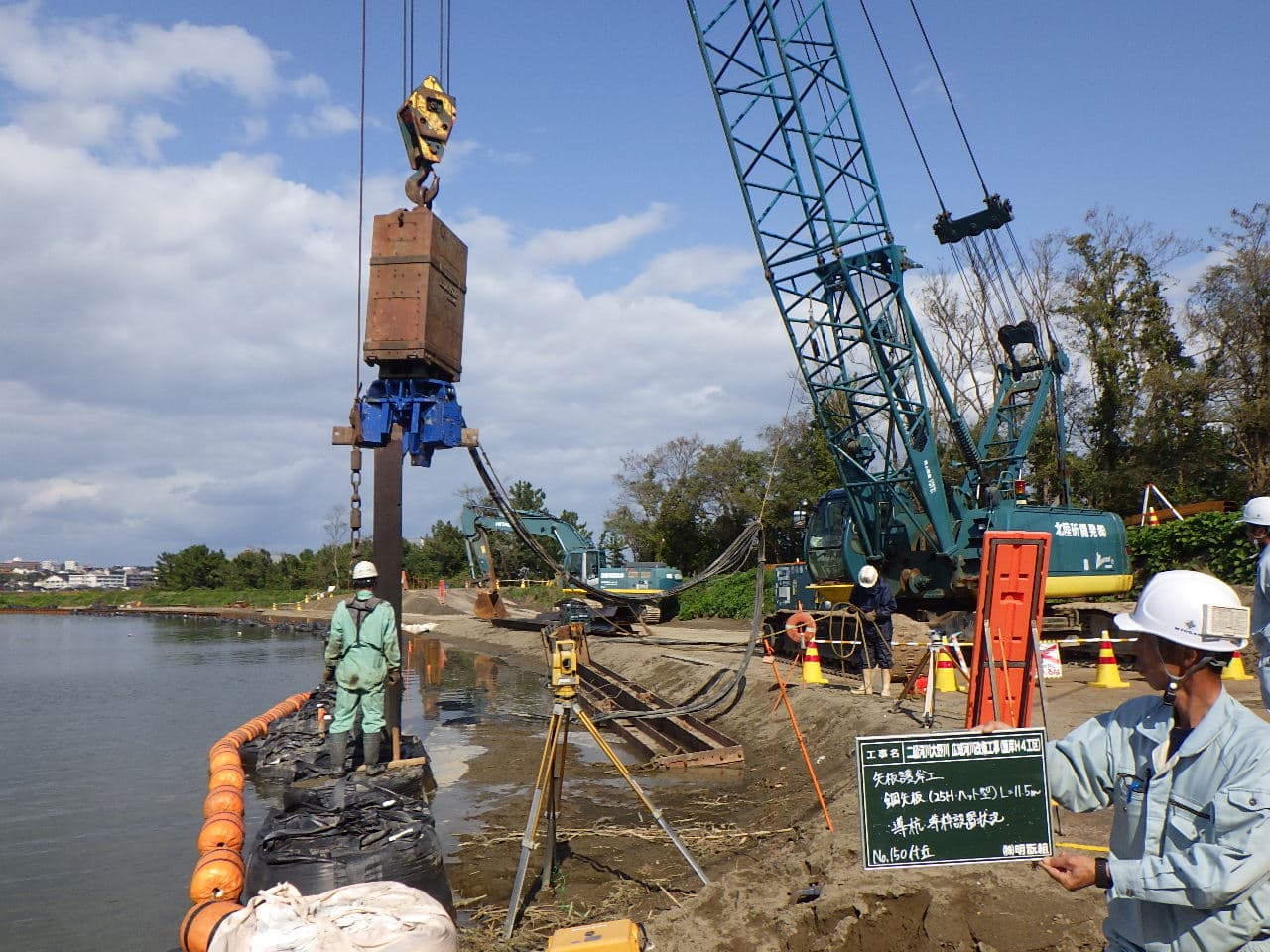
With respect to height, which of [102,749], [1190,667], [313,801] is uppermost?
[1190,667]

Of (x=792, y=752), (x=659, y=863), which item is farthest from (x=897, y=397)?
(x=659, y=863)

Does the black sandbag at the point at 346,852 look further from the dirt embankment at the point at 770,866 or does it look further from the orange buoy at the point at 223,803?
the orange buoy at the point at 223,803

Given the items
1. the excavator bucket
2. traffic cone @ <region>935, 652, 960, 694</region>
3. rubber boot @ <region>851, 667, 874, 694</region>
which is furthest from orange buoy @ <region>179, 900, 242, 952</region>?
the excavator bucket

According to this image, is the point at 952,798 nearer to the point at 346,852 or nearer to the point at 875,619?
the point at 346,852

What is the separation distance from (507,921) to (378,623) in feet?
11.2

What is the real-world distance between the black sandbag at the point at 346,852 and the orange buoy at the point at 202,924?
353 millimetres

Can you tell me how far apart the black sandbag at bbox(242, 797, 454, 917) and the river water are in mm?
1629

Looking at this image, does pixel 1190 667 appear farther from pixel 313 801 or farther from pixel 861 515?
pixel 861 515

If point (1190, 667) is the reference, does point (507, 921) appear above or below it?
below

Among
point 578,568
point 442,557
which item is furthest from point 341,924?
point 442,557

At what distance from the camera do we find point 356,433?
9.75 metres

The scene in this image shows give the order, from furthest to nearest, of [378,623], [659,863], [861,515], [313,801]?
[861,515]
[378,623]
[659,863]
[313,801]

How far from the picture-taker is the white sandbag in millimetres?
3686

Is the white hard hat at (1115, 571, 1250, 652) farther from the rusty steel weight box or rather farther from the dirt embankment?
the rusty steel weight box
